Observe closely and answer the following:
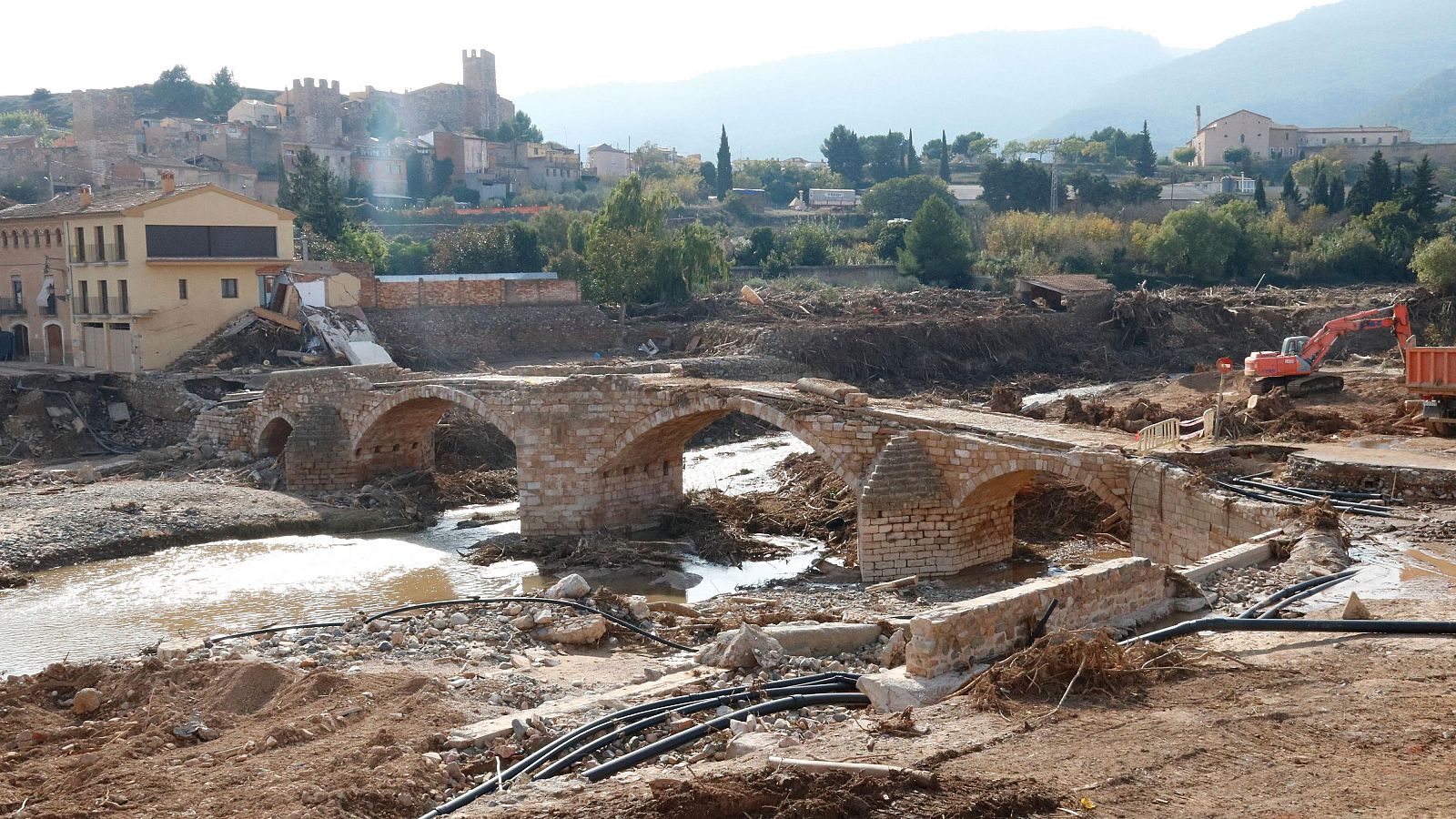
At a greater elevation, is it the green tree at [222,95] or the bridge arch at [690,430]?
the green tree at [222,95]

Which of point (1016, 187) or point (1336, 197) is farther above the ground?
point (1016, 187)

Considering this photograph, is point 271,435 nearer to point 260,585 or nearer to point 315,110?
point 260,585

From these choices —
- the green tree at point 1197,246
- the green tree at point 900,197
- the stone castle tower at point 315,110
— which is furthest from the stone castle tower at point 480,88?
the green tree at point 1197,246

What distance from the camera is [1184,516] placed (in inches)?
700

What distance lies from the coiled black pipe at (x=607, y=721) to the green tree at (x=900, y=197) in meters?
71.6

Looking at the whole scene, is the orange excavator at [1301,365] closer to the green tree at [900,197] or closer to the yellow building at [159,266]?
the yellow building at [159,266]

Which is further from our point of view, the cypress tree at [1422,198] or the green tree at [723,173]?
the green tree at [723,173]

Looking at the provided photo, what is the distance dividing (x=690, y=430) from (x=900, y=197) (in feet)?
194

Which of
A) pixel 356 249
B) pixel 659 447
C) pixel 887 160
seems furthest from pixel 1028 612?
pixel 887 160

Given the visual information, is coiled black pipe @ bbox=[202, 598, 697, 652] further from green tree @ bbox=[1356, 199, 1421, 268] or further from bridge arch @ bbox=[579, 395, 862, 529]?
green tree @ bbox=[1356, 199, 1421, 268]

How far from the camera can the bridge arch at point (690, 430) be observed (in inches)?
861

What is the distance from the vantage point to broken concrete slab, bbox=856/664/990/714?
10.3 meters

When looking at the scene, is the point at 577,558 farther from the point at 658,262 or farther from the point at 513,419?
the point at 658,262

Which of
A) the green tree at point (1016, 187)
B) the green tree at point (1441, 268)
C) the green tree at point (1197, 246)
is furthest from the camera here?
the green tree at point (1016, 187)
